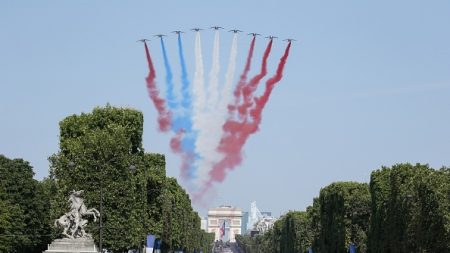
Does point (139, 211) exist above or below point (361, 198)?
below

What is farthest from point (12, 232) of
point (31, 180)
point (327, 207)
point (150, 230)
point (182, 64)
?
point (327, 207)

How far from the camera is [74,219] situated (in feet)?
299

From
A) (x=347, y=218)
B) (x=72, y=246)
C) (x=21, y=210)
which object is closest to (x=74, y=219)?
(x=72, y=246)

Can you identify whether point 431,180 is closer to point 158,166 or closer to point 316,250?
point 158,166

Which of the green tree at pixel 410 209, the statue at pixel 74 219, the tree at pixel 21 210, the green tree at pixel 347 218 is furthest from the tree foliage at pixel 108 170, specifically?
the green tree at pixel 347 218

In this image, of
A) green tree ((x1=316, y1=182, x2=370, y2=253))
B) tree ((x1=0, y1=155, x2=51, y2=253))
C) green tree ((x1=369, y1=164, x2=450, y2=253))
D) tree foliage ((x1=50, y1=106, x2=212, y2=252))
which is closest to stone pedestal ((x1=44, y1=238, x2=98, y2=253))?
tree foliage ((x1=50, y1=106, x2=212, y2=252))

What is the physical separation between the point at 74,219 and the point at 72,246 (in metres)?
2.65

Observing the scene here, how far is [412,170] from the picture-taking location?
4786 inches

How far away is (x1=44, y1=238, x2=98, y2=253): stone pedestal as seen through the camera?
291 ft

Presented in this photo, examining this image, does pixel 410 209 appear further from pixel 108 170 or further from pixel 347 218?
pixel 347 218

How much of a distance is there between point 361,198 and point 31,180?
163ft

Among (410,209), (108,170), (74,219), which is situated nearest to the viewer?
(74,219)

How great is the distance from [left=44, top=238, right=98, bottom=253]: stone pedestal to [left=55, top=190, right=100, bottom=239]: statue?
0.98 m

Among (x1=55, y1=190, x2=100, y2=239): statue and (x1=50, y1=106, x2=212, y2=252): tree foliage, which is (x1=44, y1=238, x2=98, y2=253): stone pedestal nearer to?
(x1=55, y1=190, x2=100, y2=239): statue
